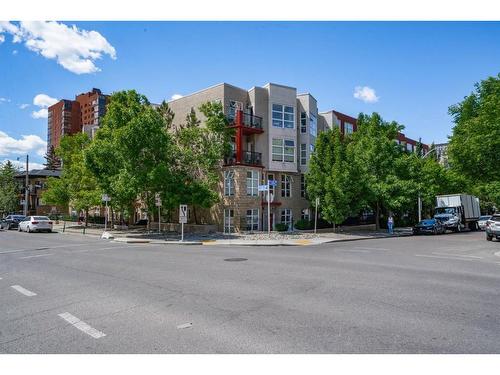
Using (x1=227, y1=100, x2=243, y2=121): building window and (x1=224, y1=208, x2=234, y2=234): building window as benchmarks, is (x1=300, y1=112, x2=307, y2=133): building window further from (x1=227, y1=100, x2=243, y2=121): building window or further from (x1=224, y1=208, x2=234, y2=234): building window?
(x1=224, y1=208, x2=234, y2=234): building window

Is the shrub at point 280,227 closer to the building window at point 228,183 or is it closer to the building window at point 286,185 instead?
the building window at point 286,185

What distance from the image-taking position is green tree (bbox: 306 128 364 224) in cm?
2862

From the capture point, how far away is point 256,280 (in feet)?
30.7

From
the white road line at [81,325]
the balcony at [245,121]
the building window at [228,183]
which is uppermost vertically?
the balcony at [245,121]

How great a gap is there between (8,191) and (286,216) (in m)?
60.1

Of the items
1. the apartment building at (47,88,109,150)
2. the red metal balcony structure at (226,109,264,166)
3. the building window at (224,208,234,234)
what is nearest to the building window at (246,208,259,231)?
the building window at (224,208,234,234)

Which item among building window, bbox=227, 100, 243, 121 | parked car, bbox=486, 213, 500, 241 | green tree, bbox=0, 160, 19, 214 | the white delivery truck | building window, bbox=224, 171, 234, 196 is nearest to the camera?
parked car, bbox=486, 213, 500, 241

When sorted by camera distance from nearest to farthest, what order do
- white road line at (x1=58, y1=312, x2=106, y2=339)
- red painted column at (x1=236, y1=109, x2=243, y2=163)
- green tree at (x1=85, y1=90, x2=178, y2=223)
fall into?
white road line at (x1=58, y1=312, x2=106, y2=339), green tree at (x1=85, y1=90, x2=178, y2=223), red painted column at (x1=236, y1=109, x2=243, y2=163)

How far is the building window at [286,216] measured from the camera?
3453 centimetres

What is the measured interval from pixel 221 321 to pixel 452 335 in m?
3.36

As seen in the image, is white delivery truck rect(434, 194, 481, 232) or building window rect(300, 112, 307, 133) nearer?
white delivery truck rect(434, 194, 481, 232)

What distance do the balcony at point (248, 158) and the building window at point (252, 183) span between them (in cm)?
96

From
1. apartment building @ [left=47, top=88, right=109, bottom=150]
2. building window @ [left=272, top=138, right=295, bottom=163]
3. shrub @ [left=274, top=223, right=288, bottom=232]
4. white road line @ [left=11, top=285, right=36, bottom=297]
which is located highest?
apartment building @ [left=47, top=88, right=109, bottom=150]

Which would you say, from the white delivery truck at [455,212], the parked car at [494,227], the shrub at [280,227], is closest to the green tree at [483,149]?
the white delivery truck at [455,212]
